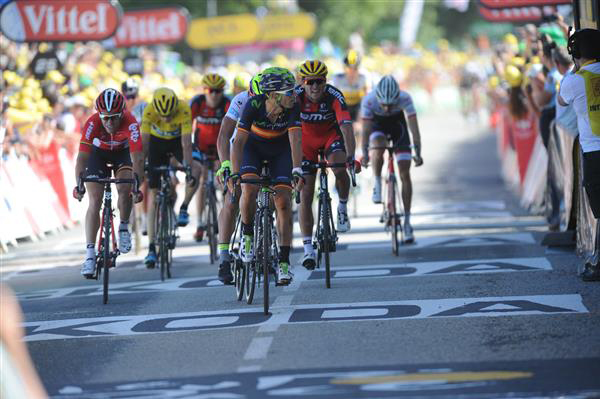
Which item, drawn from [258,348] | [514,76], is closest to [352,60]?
[514,76]

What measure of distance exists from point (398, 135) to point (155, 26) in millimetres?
24415

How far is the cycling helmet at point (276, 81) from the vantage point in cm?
1101

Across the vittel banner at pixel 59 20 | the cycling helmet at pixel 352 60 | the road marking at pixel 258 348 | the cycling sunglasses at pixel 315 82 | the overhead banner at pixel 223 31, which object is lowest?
the road marking at pixel 258 348

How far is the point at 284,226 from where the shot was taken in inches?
463

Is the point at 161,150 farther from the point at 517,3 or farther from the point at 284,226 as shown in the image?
the point at 517,3

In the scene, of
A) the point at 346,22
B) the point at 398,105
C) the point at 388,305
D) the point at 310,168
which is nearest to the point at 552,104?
the point at 398,105

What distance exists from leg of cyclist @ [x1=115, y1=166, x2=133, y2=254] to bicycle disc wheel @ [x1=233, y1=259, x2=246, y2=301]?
1766 millimetres

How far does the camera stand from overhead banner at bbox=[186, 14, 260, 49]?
225 ft

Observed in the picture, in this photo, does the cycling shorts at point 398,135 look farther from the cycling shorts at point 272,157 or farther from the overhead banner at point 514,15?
the overhead banner at point 514,15

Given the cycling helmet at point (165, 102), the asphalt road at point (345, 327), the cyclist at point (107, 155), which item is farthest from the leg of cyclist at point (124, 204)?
the cycling helmet at point (165, 102)

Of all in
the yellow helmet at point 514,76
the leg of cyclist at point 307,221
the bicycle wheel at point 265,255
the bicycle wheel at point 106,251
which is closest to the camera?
the bicycle wheel at point 265,255

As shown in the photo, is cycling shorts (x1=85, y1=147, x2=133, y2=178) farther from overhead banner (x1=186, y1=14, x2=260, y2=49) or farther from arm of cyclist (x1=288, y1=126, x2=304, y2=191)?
overhead banner (x1=186, y1=14, x2=260, y2=49)

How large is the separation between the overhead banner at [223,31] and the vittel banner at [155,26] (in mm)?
28970

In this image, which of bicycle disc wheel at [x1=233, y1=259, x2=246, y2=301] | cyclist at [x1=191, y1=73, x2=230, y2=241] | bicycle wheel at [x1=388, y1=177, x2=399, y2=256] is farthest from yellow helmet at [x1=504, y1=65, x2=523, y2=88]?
bicycle disc wheel at [x1=233, y1=259, x2=246, y2=301]
